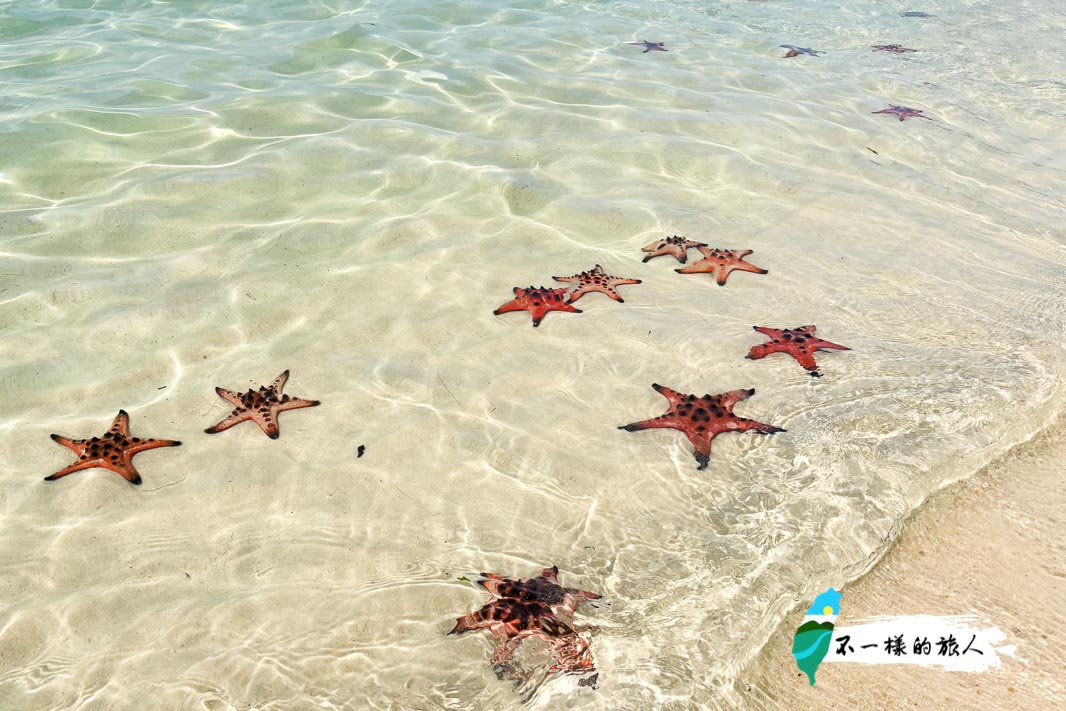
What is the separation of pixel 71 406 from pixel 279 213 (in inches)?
108

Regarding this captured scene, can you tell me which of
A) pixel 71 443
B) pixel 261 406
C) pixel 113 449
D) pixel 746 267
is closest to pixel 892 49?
pixel 746 267

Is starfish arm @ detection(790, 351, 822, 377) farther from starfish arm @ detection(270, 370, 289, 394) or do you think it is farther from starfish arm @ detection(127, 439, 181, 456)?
starfish arm @ detection(127, 439, 181, 456)

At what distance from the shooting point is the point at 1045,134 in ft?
31.1

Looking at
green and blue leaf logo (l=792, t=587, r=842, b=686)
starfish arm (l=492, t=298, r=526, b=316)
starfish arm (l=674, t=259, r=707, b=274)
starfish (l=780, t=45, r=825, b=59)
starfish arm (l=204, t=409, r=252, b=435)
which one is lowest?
green and blue leaf logo (l=792, t=587, r=842, b=686)

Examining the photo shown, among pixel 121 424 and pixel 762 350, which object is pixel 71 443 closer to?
pixel 121 424

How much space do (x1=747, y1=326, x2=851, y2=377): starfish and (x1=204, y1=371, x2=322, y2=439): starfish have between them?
3088 millimetres

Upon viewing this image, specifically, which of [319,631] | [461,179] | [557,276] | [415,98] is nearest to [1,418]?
[319,631]

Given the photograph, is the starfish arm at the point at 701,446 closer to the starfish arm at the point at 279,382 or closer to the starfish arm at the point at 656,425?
the starfish arm at the point at 656,425

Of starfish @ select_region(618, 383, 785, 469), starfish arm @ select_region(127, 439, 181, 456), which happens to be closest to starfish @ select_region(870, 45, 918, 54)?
starfish @ select_region(618, 383, 785, 469)

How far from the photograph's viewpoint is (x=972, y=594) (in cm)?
341

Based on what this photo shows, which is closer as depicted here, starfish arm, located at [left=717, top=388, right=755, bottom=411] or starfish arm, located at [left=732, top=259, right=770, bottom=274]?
starfish arm, located at [left=717, top=388, right=755, bottom=411]

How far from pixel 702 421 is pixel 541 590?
61.9 inches

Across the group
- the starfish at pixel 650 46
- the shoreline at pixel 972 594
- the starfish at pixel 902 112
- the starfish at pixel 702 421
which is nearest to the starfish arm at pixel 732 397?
the starfish at pixel 702 421

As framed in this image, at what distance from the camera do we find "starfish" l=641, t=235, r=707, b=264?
6.21 meters
